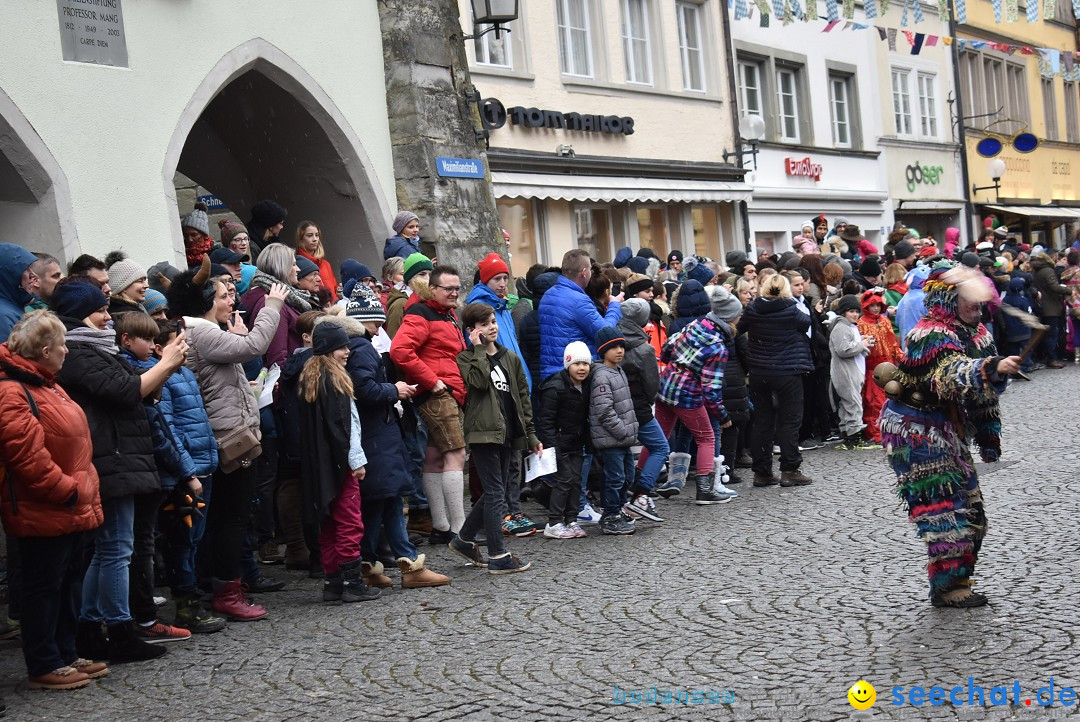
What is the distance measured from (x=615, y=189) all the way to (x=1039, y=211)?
1917 cm

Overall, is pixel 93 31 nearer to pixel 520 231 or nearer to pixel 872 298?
pixel 872 298

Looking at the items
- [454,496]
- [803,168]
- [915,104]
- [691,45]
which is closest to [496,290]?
[454,496]

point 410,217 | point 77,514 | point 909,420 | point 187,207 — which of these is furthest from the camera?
point 187,207

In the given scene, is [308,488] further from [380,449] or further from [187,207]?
[187,207]

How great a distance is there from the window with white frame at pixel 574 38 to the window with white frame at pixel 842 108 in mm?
8737

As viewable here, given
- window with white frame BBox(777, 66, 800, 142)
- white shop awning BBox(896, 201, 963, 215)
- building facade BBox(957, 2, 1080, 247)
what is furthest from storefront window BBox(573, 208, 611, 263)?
building facade BBox(957, 2, 1080, 247)

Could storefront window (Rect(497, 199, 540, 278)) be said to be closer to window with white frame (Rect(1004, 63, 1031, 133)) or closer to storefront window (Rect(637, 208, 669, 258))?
storefront window (Rect(637, 208, 669, 258))

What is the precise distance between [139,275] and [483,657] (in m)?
2.98

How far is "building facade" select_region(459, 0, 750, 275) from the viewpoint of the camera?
1731 centimetres

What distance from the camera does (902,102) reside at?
2888cm

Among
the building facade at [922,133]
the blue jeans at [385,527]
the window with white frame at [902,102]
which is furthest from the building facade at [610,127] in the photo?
the blue jeans at [385,527]

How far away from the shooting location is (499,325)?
10.2m

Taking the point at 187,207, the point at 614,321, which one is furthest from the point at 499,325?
the point at 187,207

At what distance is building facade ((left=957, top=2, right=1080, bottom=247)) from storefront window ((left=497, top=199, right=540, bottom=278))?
15106 millimetres
